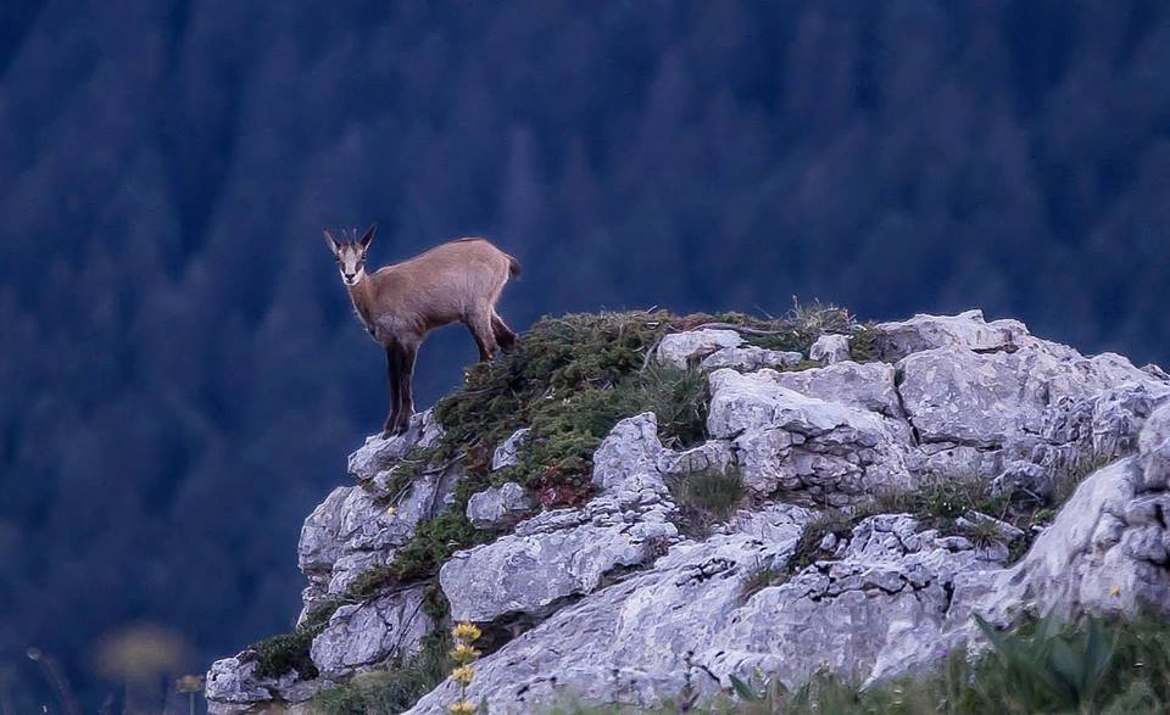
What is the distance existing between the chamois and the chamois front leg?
0.01m

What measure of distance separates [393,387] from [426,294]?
→ 1.17 meters

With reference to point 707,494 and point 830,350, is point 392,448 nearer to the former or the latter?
point 830,350

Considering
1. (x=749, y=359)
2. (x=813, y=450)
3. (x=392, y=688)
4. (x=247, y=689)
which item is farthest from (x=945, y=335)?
(x=247, y=689)

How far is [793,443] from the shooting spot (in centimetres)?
946

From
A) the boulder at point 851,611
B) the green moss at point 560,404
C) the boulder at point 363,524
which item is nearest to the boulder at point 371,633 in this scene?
the green moss at point 560,404

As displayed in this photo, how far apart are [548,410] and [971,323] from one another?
124 inches

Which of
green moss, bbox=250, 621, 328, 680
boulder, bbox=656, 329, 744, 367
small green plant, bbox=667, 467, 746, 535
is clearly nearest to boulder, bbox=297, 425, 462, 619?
A: green moss, bbox=250, 621, 328, 680

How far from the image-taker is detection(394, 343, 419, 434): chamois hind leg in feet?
43.6

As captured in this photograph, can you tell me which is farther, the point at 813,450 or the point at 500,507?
the point at 500,507

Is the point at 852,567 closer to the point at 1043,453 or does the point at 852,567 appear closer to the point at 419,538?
the point at 1043,453

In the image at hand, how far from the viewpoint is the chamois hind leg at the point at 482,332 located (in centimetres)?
1453

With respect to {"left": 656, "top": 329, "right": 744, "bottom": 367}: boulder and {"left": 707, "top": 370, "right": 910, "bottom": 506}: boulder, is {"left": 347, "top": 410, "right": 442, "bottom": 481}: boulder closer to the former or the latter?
{"left": 656, "top": 329, "right": 744, "bottom": 367}: boulder

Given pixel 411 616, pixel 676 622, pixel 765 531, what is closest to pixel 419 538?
pixel 411 616

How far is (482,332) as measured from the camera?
1463cm
